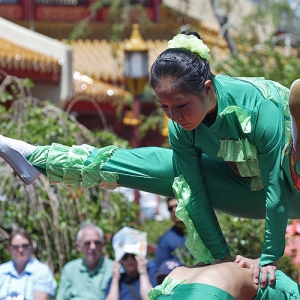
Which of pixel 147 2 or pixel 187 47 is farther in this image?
pixel 147 2

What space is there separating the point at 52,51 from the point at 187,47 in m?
9.35

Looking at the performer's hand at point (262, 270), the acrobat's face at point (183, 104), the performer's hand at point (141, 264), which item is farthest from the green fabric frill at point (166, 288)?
the performer's hand at point (141, 264)

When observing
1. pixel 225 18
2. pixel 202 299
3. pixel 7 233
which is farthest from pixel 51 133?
pixel 225 18

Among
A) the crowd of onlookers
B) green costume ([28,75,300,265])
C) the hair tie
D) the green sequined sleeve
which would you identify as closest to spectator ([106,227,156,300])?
the crowd of onlookers

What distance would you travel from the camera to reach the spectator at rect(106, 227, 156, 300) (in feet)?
21.9

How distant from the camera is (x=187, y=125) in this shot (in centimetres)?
424

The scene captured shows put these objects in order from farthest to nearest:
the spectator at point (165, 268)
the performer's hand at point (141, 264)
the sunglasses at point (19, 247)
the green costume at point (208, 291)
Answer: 1. the sunglasses at point (19, 247)
2. the performer's hand at point (141, 264)
3. the spectator at point (165, 268)
4. the green costume at point (208, 291)

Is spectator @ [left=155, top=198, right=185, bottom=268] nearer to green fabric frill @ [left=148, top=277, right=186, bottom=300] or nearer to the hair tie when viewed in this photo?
green fabric frill @ [left=148, top=277, right=186, bottom=300]

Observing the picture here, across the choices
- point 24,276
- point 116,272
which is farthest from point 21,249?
point 116,272

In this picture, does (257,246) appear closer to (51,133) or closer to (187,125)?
(51,133)

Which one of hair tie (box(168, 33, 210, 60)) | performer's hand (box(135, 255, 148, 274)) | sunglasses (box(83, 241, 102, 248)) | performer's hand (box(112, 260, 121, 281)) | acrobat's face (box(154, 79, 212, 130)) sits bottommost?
performer's hand (box(112, 260, 121, 281))

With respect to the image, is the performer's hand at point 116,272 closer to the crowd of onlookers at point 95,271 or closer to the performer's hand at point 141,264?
the crowd of onlookers at point 95,271

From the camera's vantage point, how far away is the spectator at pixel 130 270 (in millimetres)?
6660

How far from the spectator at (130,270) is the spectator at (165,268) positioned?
9 centimetres
